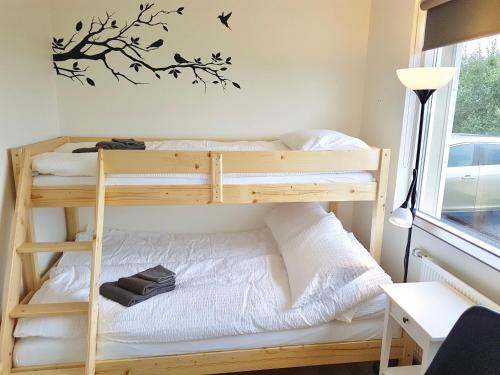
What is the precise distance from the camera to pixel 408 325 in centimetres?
157

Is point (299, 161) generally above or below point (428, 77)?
below

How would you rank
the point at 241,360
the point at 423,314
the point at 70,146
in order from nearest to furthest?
the point at 423,314, the point at 241,360, the point at 70,146

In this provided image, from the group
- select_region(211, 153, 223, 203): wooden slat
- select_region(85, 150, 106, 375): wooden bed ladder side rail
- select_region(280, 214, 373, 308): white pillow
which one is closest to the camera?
select_region(85, 150, 106, 375): wooden bed ladder side rail

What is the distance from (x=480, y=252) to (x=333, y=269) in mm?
688

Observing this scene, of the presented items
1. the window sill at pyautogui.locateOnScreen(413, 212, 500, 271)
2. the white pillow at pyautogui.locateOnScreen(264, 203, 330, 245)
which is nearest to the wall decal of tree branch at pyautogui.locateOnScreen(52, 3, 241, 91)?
the white pillow at pyautogui.locateOnScreen(264, 203, 330, 245)

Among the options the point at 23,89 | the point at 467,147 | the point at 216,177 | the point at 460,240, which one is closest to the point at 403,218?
the point at 460,240

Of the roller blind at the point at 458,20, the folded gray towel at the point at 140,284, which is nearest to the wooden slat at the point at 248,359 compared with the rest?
the folded gray towel at the point at 140,284

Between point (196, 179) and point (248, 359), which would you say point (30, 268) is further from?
point (248, 359)

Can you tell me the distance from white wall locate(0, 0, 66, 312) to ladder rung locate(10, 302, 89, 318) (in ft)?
0.80

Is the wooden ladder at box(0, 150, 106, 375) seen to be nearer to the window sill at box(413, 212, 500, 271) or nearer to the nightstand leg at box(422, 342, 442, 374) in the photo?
the nightstand leg at box(422, 342, 442, 374)

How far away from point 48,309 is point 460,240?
2.06m

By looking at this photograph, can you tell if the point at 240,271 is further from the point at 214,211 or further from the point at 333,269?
the point at 214,211

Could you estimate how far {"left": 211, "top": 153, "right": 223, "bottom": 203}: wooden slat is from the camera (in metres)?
1.91

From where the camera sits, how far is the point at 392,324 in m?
1.78
